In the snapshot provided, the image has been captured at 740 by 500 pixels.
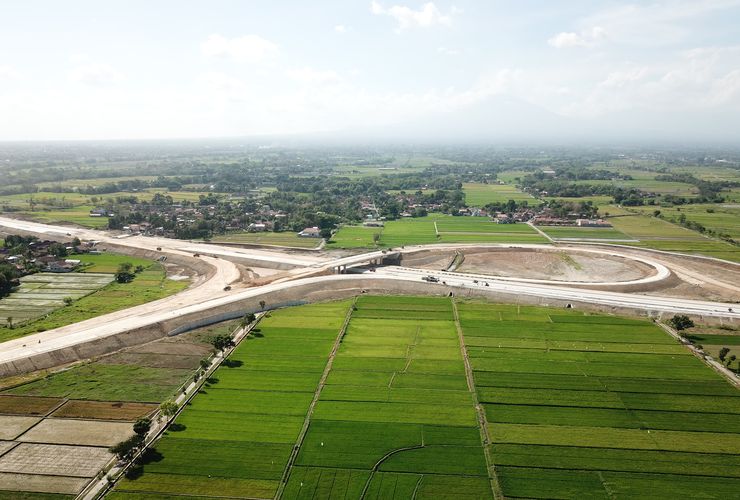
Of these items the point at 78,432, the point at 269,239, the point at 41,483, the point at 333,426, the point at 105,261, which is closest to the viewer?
the point at 41,483

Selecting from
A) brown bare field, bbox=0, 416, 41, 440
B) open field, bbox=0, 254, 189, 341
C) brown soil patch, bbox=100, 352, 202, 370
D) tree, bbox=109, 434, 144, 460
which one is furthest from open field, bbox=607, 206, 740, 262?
brown bare field, bbox=0, 416, 41, 440

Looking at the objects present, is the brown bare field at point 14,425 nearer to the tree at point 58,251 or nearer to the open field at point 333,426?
the open field at point 333,426

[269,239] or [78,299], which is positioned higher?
[78,299]

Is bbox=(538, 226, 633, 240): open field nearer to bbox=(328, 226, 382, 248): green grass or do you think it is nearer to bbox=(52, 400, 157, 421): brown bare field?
bbox=(328, 226, 382, 248): green grass

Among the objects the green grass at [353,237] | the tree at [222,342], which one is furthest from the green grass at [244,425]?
the green grass at [353,237]

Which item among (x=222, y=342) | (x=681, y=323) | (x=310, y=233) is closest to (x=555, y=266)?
(x=681, y=323)

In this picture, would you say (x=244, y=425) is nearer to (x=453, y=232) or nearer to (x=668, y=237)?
(x=453, y=232)
